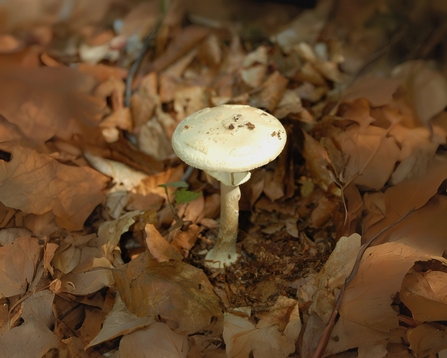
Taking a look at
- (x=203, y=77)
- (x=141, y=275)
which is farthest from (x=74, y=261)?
(x=203, y=77)

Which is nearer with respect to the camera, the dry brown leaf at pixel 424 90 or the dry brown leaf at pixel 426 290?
the dry brown leaf at pixel 426 290

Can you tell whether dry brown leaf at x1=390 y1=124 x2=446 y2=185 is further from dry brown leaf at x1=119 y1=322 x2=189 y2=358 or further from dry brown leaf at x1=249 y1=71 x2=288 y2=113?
dry brown leaf at x1=119 y1=322 x2=189 y2=358

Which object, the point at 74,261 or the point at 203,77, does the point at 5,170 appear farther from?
the point at 203,77

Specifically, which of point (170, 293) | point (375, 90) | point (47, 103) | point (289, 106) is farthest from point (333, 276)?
point (47, 103)

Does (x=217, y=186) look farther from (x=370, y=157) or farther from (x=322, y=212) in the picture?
(x=370, y=157)

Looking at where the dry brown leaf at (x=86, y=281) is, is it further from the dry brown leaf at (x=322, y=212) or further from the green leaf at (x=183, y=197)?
the dry brown leaf at (x=322, y=212)

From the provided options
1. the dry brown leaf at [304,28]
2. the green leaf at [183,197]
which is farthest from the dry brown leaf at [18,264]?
the dry brown leaf at [304,28]
